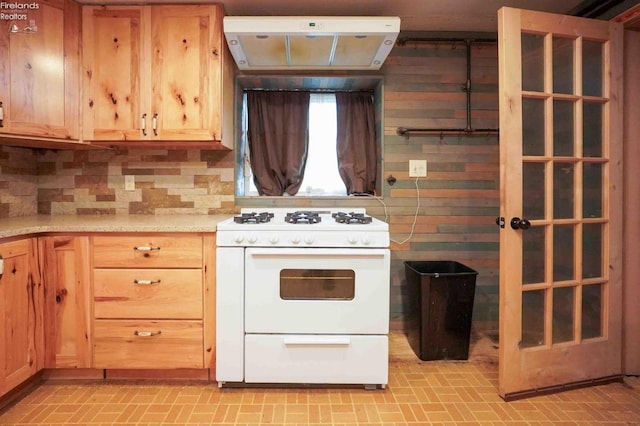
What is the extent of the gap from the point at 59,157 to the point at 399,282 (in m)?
2.57

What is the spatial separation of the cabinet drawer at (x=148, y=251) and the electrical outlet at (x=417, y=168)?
1.52m

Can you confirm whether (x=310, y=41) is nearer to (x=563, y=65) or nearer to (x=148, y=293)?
(x=563, y=65)

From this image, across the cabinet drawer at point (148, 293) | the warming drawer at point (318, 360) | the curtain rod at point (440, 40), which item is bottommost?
the warming drawer at point (318, 360)

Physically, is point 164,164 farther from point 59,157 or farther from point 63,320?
point 63,320

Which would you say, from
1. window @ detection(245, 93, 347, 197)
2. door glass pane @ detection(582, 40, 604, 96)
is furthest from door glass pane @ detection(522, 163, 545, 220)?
window @ detection(245, 93, 347, 197)

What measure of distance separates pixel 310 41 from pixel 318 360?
68.8 inches

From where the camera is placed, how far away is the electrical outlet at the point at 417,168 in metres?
2.46

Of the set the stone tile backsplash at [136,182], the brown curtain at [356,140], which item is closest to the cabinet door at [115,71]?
the stone tile backsplash at [136,182]

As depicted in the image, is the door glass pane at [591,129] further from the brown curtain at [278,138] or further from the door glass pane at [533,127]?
the brown curtain at [278,138]

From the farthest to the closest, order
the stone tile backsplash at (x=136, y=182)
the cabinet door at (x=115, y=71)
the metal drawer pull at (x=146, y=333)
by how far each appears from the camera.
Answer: the stone tile backsplash at (x=136, y=182) < the cabinet door at (x=115, y=71) < the metal drawer pull at (x=146, y=333)

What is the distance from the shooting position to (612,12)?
1977 millimetres

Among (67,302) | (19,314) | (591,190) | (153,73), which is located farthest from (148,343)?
(591,190)

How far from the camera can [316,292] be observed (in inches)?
70.4

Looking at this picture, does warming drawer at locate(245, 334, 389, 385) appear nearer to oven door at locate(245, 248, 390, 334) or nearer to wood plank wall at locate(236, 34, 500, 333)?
oven door at locate(245, 248, 390, 334)
